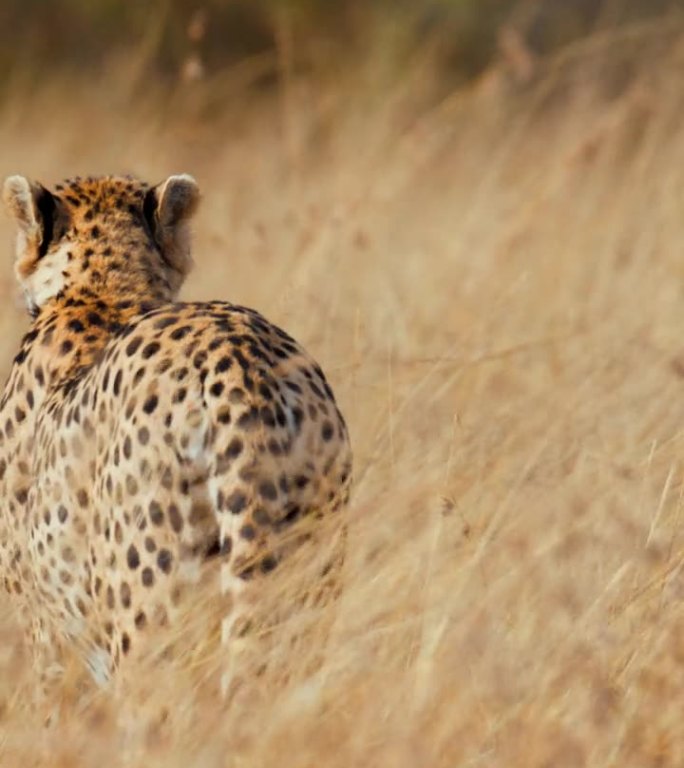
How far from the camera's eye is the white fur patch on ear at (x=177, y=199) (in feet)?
15.1

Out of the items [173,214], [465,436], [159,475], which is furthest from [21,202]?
[159,475]

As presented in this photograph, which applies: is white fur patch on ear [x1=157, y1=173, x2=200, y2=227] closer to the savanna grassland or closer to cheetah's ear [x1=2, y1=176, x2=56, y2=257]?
cheetah's ear [x1=2, y1=176, x2=56, y2=257]

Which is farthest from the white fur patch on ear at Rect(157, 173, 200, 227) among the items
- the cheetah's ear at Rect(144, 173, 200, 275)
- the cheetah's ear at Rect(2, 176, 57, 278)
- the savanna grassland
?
the savanna grassland

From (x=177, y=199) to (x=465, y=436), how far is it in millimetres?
791

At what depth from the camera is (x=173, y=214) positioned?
4.66 m

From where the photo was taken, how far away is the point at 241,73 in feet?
44.7

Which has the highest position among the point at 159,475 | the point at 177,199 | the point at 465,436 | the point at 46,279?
the point at 177,199

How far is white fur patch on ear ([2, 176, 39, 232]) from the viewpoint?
14.8 ft

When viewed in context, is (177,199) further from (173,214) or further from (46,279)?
(46,279)

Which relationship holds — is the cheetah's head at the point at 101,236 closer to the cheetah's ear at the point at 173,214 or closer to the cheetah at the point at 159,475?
the cheetah's ear at the point at 173,214

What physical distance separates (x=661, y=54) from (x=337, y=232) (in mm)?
4064

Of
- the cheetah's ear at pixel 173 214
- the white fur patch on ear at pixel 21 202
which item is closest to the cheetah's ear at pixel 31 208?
the white fur patch on ear at pixel 21 202

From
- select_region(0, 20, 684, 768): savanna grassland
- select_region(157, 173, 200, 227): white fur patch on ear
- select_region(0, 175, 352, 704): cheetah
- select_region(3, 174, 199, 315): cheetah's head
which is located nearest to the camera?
select_region(0, 20, 684, 768): savanna grassland

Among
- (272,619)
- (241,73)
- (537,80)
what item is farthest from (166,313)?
(241,73)
